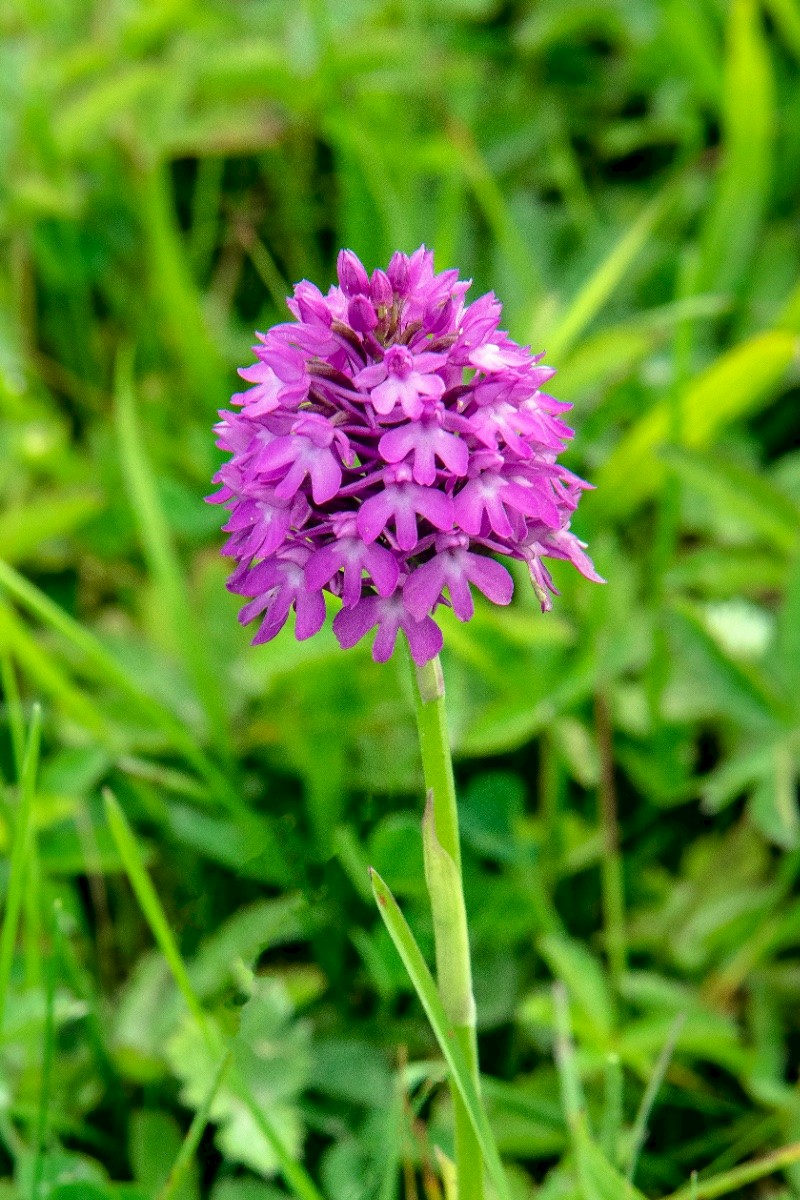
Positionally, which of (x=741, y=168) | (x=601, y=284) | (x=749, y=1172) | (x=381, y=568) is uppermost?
(x=741, y=168)

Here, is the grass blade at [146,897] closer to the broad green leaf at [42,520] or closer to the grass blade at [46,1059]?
the grass blade at [46,1059]

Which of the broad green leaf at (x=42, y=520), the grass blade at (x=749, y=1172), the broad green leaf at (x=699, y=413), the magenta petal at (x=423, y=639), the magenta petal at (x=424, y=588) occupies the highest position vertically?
the broad green leaf at (x=42, y=520)

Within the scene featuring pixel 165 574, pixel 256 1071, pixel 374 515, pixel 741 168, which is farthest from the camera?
pixel 741 168

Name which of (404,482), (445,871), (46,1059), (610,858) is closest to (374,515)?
(404,482)

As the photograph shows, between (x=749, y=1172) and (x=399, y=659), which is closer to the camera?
(x=749, y=1172)

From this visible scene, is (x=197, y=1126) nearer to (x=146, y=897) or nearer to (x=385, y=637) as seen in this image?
(x=146, y=897)

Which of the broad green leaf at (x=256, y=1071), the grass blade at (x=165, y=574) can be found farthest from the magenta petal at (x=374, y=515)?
the grass blade at (x=165, y=574)

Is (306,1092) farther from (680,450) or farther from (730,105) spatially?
(730,105)
